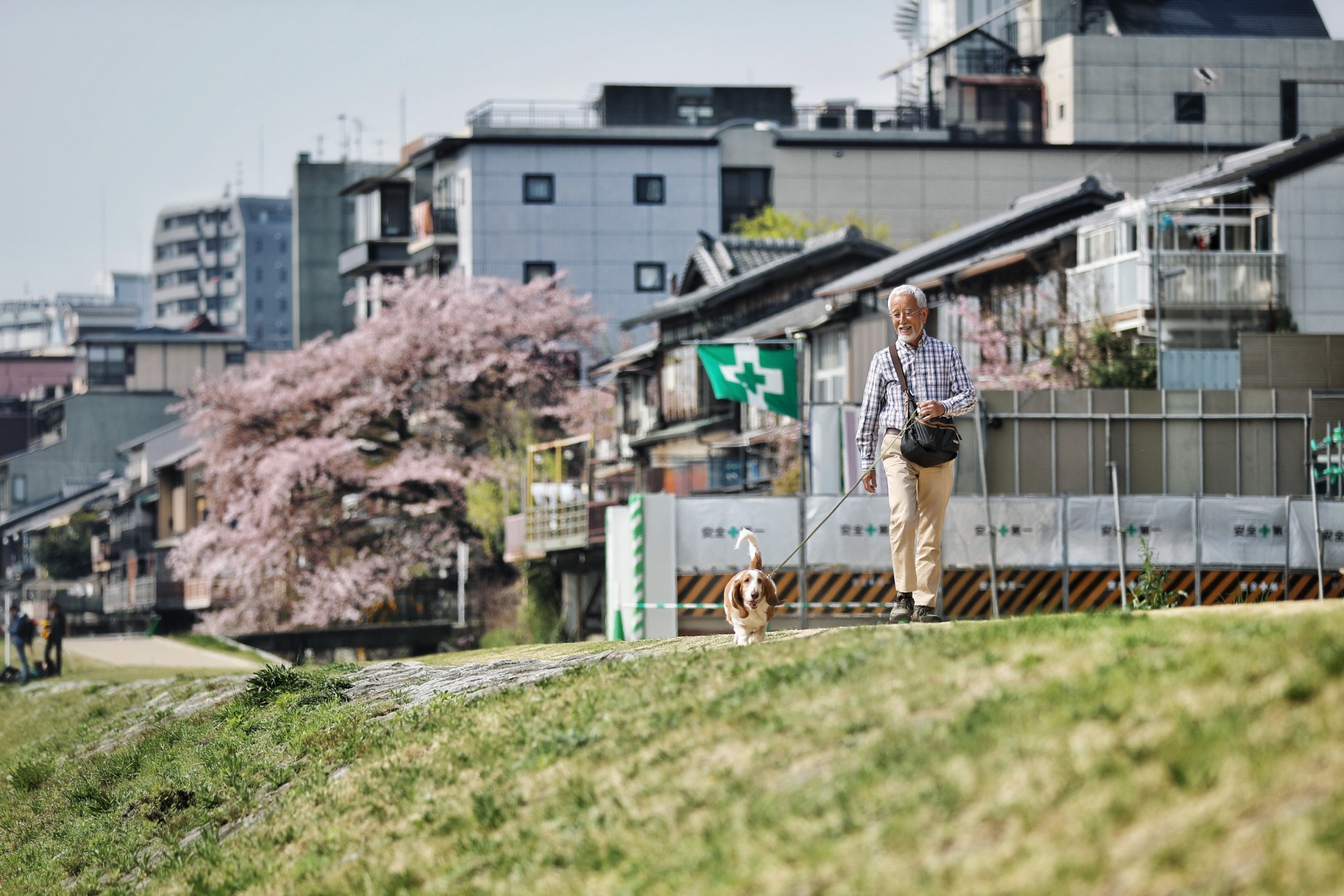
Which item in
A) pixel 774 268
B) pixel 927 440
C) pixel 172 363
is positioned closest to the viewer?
pixel 927 440

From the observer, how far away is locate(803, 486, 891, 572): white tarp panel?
26375 millimetres

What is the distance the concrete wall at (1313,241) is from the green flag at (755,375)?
49.3ft

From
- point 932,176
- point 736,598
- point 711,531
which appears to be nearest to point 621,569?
point 711,531

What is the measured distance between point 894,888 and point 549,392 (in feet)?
176

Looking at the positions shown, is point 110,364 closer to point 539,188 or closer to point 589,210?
point 539,188

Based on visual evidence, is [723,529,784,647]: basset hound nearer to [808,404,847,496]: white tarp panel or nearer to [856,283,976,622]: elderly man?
[856,283,976,622]: elderly man

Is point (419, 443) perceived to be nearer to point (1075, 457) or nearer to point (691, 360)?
point (691, 360)

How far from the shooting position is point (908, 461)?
11.9m

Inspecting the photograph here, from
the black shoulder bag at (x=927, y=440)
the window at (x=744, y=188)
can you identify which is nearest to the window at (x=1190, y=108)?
the window at (x=744, y=188)

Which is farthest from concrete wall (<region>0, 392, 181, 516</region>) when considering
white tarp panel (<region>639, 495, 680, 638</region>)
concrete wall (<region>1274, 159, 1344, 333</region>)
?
white tarp panel (<region>639, 495, 680, 638</region>)

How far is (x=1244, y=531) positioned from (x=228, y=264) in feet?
495

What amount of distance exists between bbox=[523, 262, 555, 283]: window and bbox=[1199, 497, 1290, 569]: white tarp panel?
50395 millimetres

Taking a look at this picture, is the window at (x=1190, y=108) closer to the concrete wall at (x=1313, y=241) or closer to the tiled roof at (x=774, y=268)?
the tiled roof at (x=774, y=268)

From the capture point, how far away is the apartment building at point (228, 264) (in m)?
162
